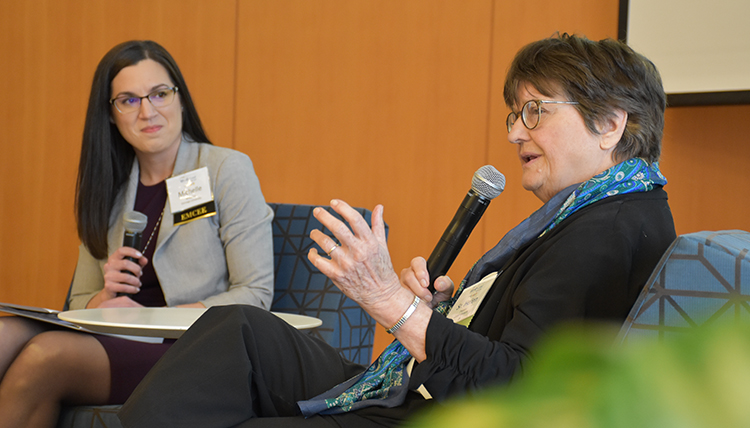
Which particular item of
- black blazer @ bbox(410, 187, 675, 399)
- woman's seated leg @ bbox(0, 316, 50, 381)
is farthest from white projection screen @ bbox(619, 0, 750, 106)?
woman's seated leg @ bbox(0, 316, 50, 381)

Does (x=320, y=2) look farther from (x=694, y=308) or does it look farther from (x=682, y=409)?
(x=682, y=409)

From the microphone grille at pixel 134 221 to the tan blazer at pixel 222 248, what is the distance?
0.81 feet

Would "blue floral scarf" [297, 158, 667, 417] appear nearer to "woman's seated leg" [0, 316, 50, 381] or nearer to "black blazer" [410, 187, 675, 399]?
"black blazer" [410, 187, 675, 399]

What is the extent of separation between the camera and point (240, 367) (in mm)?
1250

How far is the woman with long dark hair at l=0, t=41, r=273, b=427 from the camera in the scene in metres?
2.16

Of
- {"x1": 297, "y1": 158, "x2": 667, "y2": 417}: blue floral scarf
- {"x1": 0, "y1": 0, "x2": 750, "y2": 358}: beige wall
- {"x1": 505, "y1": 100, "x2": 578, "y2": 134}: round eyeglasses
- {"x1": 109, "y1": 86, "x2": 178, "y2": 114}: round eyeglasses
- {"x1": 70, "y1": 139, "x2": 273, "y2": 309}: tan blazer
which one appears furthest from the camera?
{"x1": 0, "y1": 0, "x2": 750, "y2": 358}: beige wall

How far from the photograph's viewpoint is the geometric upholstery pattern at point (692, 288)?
0.72 meters

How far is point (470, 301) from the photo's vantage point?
1344 mm

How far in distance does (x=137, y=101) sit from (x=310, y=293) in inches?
36.1

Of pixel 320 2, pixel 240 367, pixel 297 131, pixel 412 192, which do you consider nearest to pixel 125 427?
pixel 240 367

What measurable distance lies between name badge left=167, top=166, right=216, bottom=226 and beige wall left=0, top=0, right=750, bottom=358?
1.28m

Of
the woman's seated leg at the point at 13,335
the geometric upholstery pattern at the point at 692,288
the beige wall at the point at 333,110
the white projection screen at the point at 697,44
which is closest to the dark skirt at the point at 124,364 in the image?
the woman's seated leg at the point at 13,335

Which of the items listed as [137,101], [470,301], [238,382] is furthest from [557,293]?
[137,101]

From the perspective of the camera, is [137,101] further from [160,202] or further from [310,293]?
[310,293]
